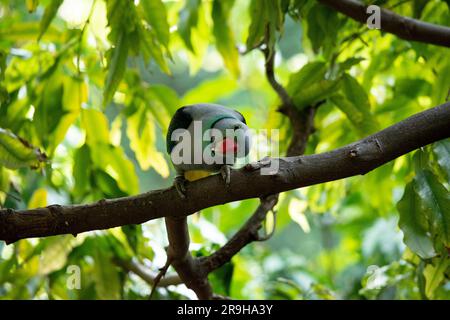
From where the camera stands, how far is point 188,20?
1.36 metres

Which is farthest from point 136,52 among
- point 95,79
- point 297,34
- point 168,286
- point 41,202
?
point 297,34

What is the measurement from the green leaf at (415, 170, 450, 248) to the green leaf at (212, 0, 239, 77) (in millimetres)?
613

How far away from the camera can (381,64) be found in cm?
138

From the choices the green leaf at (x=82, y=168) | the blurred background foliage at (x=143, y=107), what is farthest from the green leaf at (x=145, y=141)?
the green leaf at (x=82, y=168)

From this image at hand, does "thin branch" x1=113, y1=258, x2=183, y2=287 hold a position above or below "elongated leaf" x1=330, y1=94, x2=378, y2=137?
below

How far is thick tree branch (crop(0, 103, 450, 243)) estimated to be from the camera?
2.61 feet

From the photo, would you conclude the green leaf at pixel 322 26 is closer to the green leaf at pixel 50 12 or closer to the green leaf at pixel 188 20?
the green leaf at pixel 188 20

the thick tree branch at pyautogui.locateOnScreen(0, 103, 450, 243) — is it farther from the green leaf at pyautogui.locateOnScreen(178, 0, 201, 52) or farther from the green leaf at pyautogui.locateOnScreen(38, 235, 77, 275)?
the green leaf at pyautogui.locateOnScreen(178, 0, 201, 52)

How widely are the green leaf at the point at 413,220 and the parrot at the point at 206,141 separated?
270 millimetres

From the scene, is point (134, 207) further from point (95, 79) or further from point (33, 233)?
point (95, 79)

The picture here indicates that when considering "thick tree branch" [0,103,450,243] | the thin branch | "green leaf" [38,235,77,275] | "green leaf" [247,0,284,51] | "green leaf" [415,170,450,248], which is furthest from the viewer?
the thin branch

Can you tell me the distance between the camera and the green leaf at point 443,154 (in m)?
0.91

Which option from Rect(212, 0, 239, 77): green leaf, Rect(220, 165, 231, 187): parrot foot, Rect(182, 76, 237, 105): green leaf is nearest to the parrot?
Rect(220, 165, 231, 187): parrot foot

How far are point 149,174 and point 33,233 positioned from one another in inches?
110
